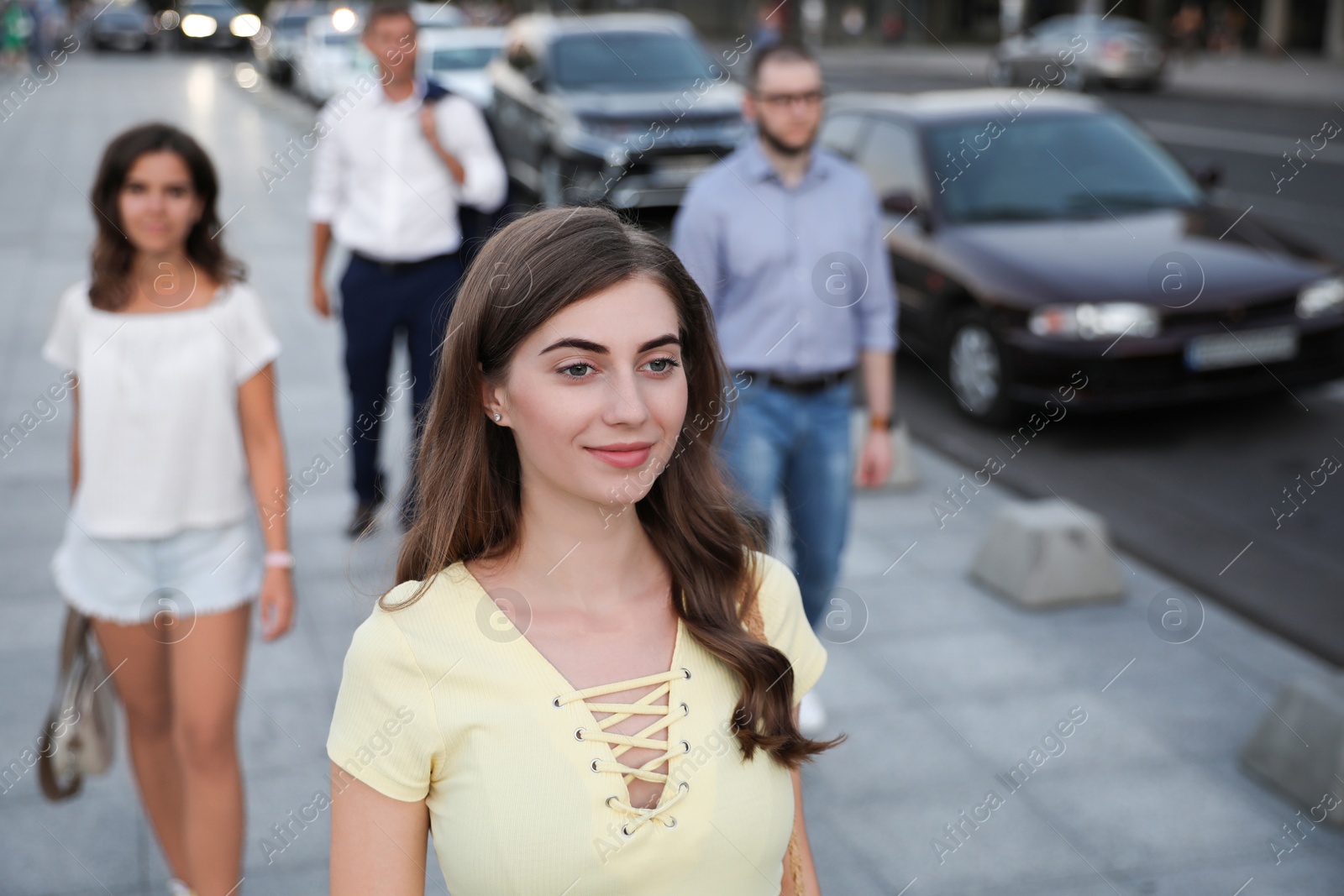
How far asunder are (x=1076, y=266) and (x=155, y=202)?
555cm

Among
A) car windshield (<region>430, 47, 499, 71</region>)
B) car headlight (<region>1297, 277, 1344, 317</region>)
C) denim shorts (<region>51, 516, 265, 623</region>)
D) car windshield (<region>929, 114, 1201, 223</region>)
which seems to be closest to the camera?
denim shorts (<region>51, 516, 265, 623</region>)

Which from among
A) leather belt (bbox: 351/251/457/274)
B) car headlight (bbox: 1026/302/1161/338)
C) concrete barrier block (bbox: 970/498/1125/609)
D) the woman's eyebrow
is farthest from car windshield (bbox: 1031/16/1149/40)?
the woman's eyebrow

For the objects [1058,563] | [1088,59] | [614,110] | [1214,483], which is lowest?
[1088,59]

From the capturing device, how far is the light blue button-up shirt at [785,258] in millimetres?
4121

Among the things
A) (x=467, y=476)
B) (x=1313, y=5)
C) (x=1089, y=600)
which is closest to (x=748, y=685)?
(x=467, y=476)

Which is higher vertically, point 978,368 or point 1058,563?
point 1058,563

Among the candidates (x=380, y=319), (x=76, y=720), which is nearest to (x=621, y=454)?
(x=76, y=720)

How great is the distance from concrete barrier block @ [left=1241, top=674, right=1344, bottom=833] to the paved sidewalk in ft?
0.25

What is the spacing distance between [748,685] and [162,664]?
6.04 feet

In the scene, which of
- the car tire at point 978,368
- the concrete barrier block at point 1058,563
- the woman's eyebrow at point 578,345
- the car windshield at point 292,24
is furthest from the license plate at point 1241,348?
the car windshield at point 292,24

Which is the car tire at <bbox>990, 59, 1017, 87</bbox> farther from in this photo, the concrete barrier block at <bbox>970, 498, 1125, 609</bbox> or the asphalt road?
the concrete barrier block at <bbox>970, 498, 1125, 609</bbox>

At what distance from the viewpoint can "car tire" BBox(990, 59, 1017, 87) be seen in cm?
3459

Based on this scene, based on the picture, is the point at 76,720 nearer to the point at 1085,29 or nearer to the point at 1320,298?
the point at 1320,298

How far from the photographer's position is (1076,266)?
757 centimetres
